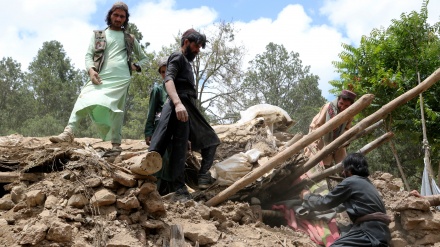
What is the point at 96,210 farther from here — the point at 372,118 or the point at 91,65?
the point at 372,118

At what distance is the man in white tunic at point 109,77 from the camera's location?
15.9ft

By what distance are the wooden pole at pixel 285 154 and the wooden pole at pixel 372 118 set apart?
36cm

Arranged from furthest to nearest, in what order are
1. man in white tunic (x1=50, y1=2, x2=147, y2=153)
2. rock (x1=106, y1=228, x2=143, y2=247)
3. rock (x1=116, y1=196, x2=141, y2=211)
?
man in white tunic (x1=50, y1=2, x2=147, y2=153)
rock (x1=116, y1=196, x2=141, y2=211)
rock (x1=106, y1=228, x2=143, y2=247)

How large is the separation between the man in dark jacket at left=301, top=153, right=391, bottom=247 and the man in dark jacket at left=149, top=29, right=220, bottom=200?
1.21 m

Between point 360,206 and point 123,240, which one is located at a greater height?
point 360,206

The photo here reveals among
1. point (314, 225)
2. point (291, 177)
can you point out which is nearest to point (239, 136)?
point (291, 177)

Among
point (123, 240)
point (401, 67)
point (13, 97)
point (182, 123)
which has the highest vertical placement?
point (13, 97)

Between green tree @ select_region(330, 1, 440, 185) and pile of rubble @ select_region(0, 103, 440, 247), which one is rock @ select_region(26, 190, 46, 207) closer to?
pile of rubble @ select_region(0, 103, 440, 247)

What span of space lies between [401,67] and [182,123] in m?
6.07

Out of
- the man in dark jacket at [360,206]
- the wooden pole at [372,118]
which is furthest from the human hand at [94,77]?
the man in dark jacket at [360,206]

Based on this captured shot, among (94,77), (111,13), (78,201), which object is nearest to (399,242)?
(78,201)

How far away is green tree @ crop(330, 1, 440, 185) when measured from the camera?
8594mm

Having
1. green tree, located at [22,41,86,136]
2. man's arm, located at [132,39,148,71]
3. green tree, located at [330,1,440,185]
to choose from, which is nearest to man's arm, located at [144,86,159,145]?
man's arm, located at [132,39,148,71]

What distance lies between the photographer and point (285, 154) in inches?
169
